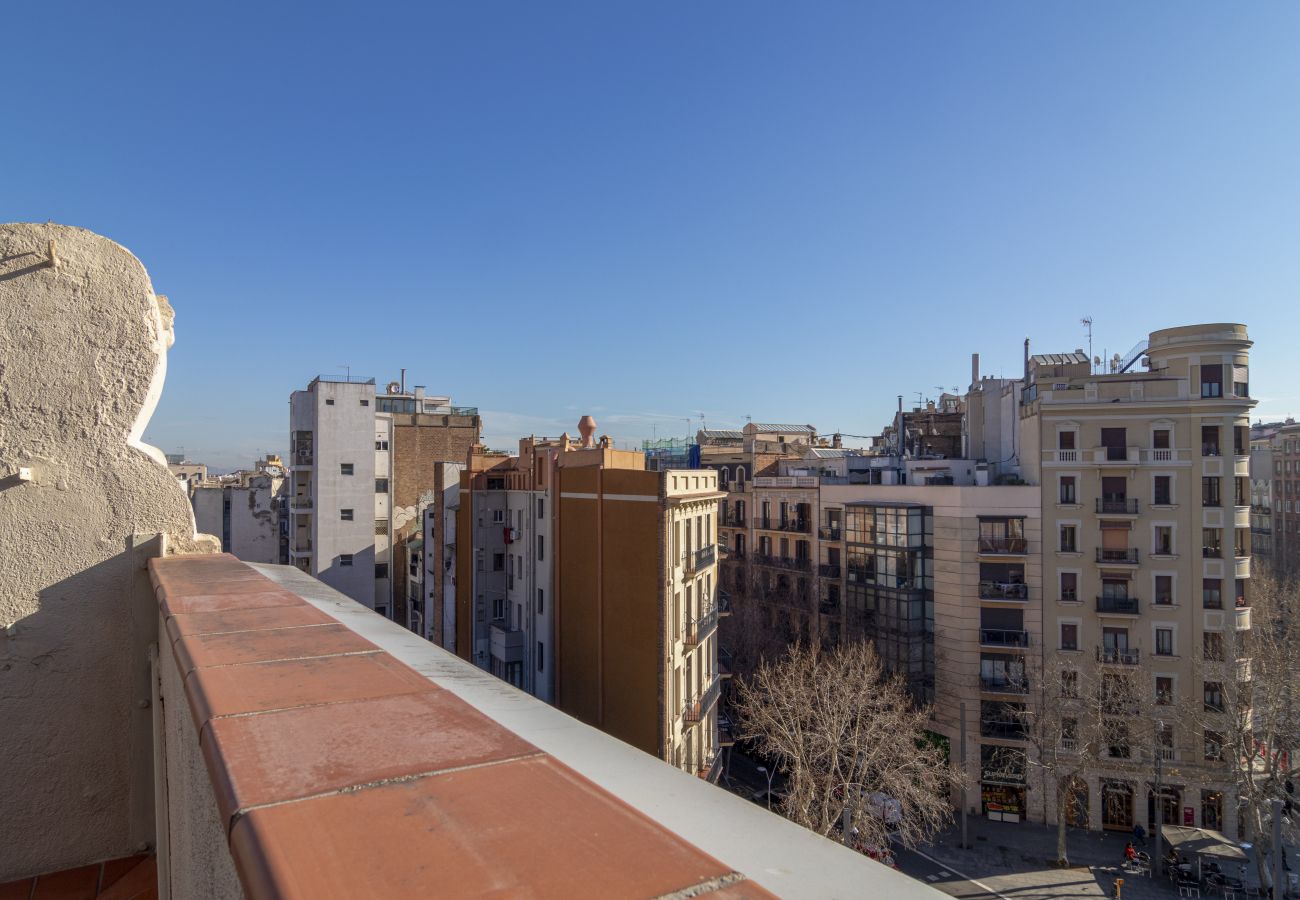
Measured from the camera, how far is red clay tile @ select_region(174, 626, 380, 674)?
1994 mm

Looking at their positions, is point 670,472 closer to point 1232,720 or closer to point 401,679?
point 401,679

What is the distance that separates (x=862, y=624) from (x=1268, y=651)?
1271cm

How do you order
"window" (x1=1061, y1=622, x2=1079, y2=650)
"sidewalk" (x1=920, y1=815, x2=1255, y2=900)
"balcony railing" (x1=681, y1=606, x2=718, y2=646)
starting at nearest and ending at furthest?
"balcony railing" (x1=681, y1=606, x2=718, y2=646) → "sidewalk" (x1=920, y1=815, x2=1255, y2=900) → "window" (x1=1061, y1=622, x2=1079, y2=650)

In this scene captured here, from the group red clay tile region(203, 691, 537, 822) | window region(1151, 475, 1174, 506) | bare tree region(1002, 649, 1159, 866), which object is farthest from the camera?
window region(1151, 475, 1174, 506)

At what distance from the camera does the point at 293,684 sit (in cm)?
179

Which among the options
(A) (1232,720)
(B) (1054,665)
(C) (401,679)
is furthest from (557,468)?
(A) (1232,720)

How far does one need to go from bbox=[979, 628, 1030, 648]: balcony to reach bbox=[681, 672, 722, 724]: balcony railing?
10032mm

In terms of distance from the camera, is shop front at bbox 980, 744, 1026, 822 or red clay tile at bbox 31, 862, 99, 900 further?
shop front at bbox 980, 744, 1026, 822

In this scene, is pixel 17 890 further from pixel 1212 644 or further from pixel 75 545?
pixel 1212 644

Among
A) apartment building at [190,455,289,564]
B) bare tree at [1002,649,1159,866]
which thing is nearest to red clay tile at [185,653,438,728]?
bare tree at [1002,649,1159,866]

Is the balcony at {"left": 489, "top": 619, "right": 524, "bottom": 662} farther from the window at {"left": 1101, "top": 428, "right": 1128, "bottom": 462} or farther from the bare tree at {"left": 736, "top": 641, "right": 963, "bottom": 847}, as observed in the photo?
the window at {"left": 1101, "top": 428, "right": 1128, "bottom": 462}

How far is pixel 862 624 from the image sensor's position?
28453mm

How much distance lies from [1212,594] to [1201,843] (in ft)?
26.6

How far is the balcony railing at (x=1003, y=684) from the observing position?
993 inches
